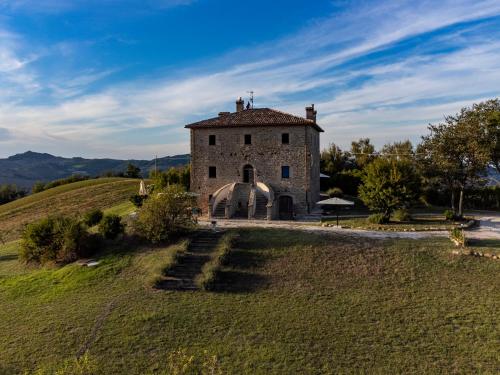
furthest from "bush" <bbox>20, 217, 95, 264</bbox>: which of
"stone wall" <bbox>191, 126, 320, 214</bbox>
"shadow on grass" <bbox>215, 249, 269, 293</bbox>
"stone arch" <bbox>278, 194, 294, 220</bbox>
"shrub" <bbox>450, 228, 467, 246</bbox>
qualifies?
"shrub" <bbox>450, 228, 467, 246</bbox>

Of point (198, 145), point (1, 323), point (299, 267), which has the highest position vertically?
point (198, 145)

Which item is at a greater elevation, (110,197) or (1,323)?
(110,197)

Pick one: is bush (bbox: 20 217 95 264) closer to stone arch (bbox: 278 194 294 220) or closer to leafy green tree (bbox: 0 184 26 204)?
stone arch (bbox: 278 194 294 220)

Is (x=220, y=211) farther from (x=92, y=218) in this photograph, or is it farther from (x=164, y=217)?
(x=92, y=218)

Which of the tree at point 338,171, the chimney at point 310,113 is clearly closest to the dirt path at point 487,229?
the tree at point 338,171

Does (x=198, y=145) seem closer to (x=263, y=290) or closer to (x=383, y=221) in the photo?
(x=383, y=221)

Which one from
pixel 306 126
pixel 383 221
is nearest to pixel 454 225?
pixel 383 221

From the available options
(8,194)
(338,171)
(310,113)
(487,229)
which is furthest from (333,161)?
(8,194)
